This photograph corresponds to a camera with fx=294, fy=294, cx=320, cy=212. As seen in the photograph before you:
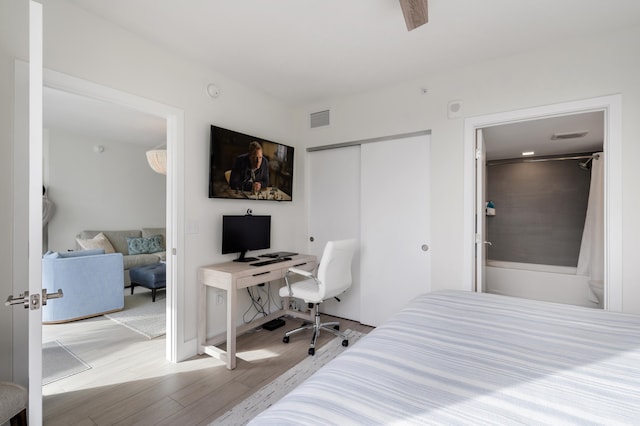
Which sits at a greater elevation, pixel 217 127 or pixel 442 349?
pixel 217 127

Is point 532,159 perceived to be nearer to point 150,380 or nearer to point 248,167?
point 248,167

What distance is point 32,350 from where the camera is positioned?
1.11 m

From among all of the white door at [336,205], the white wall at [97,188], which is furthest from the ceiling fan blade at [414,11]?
the white wall at [97,188]

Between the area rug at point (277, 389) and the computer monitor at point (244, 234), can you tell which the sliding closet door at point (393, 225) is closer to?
the area rug at point (277, 389)

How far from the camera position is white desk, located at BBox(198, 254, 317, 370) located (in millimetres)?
2363

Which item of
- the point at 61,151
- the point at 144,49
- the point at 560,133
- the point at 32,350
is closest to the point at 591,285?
the point at 560,133

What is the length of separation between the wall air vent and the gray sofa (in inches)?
141

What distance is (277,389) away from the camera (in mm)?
2074

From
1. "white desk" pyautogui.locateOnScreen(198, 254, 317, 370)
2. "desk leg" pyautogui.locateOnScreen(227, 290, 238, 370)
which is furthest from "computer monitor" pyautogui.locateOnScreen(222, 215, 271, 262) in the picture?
"desk leg" pyautogui.locateOnScreen(227, 290, 238, 370)

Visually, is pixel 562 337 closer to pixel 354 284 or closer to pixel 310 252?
pixel 354 284

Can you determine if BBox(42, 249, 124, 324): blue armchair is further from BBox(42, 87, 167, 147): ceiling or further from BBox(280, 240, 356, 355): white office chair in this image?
BBox(280, 240, 356, 355): white office chair

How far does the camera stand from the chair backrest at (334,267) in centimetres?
268

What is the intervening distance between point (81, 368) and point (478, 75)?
4145 mm

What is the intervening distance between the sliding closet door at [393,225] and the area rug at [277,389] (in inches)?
25.8
